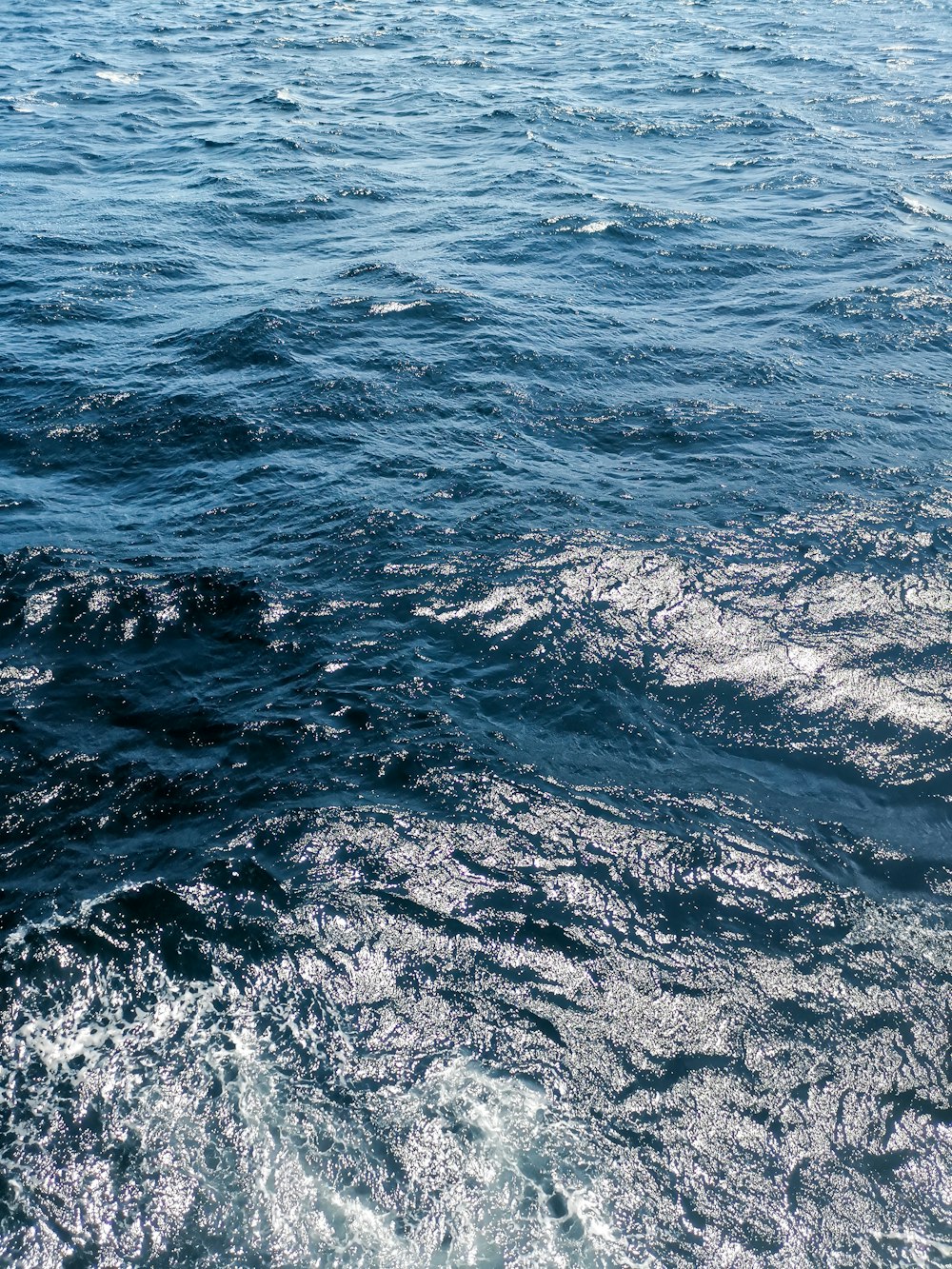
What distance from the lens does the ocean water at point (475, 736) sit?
295 inches

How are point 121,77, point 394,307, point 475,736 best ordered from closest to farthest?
point 475,736 < point 394,307 < point 121,77

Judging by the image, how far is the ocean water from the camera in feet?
24.6

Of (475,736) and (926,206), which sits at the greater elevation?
(926,206)

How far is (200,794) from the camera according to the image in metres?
10.0

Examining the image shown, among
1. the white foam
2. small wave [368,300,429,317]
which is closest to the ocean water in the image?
small wave [368,300,429,317]

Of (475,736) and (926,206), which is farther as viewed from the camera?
(926,206)

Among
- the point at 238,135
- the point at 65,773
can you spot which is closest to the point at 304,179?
the point at 238,135

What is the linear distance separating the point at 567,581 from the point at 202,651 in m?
4.83

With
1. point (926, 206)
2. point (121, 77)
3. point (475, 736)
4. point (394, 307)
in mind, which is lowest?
point (475, 736)

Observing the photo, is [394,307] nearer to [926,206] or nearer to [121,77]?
[926,206]

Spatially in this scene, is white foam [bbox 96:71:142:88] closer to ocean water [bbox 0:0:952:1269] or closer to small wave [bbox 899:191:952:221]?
ocean water [bbox 0:0:952:1269]

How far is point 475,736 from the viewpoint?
1079cm

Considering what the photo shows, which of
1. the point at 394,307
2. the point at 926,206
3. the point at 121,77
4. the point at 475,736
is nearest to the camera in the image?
the point at 475,736

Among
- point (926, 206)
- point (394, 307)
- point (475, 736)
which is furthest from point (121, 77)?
point (475, 736)
